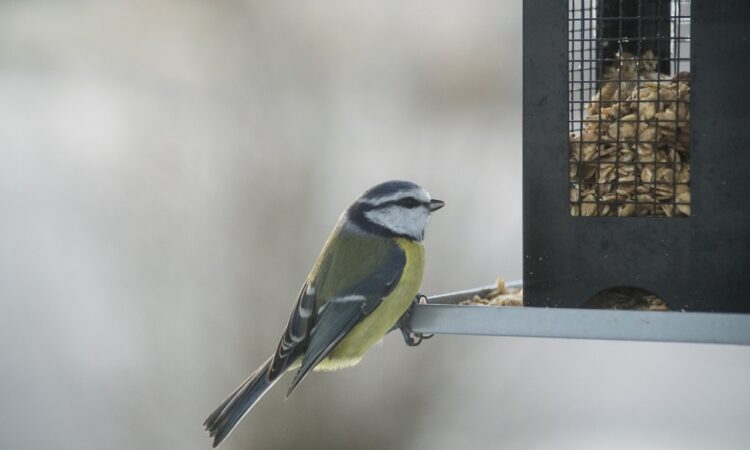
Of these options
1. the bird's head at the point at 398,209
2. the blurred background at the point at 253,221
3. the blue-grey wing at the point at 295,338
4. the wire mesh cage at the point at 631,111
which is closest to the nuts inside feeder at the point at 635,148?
the wire mesh cage at the point at 631,111

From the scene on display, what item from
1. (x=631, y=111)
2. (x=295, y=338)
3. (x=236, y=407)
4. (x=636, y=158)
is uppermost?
(x=631, y=111)

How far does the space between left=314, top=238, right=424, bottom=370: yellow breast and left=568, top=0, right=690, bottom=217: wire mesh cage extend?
533 millimetres

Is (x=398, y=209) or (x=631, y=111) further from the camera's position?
(x=398, y=209)

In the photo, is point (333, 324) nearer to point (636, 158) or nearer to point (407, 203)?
point (407, 203)

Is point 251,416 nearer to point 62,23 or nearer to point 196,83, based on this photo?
point 196,83

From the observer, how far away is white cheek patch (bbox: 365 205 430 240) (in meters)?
3.52

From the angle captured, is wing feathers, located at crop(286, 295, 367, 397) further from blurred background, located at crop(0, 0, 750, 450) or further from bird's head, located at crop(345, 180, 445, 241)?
blurred background, located at crop(0, 0, 750, 450)

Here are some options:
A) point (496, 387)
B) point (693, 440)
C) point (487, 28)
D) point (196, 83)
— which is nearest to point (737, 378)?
point (693, 440)

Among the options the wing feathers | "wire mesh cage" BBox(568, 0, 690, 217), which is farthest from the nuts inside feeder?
the wing feathers

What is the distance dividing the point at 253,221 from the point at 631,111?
7.96 ft

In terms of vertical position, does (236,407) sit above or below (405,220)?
below

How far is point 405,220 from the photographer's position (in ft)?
11.6

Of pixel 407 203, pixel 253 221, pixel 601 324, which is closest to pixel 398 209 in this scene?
pixel 407 203

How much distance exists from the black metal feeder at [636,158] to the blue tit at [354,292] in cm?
22
